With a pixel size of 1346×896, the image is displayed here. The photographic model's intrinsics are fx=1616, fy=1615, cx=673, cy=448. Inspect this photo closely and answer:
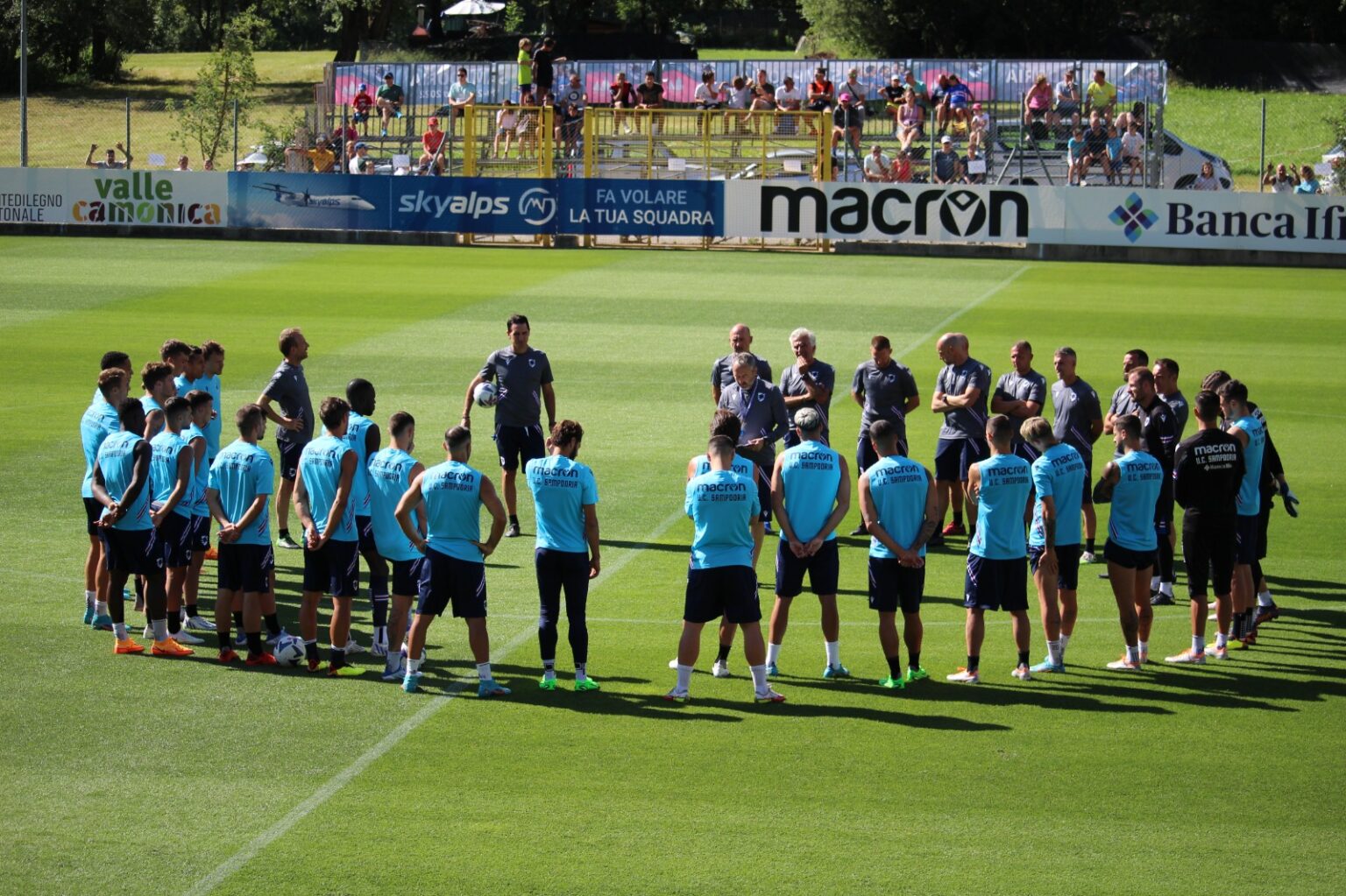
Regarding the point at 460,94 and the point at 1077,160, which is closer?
the point at 1077,160

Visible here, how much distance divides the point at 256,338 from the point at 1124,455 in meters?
17.3

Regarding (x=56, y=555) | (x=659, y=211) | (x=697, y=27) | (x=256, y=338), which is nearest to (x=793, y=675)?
(x=56, y=555)

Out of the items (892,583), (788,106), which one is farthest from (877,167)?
(892,583)

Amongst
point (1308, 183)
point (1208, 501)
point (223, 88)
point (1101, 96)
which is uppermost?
point (223, 88)

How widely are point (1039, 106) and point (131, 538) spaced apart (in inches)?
1381

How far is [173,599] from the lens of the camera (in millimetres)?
12164

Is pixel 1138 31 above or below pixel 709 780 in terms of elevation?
above

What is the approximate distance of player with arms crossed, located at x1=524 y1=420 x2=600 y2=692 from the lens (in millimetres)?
10914

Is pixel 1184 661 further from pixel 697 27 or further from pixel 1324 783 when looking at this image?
pixel 697 27

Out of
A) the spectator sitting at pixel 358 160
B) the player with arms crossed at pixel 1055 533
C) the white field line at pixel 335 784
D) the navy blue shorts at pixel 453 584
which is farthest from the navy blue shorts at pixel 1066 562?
the spectator sitting at pixel 358 160

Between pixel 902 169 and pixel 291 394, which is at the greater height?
pixel 902 169

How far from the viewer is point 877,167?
132 ft

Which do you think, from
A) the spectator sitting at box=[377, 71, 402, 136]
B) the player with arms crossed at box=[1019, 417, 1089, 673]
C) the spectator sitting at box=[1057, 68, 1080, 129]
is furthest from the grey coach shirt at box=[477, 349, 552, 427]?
the spectator sitting at box=[377, 71, 402, 136]

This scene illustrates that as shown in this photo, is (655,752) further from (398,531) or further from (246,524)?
(246,524)
